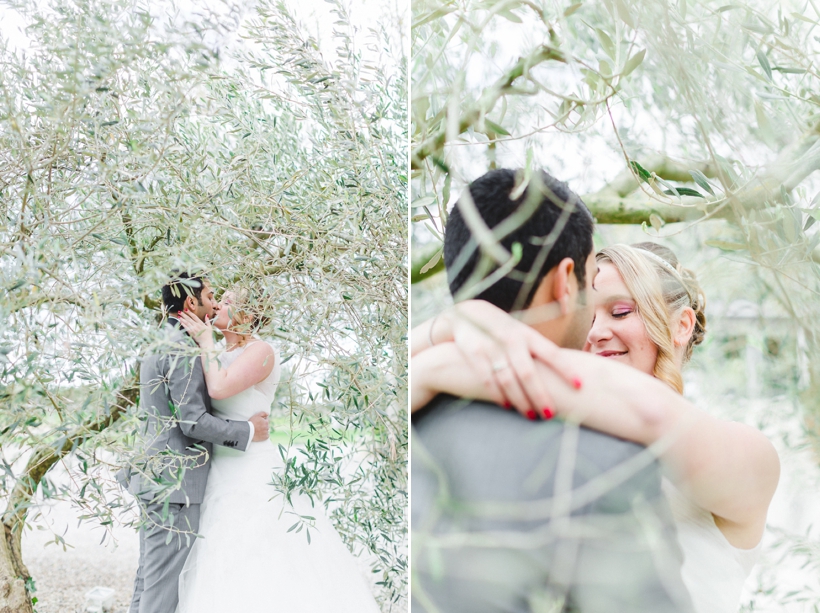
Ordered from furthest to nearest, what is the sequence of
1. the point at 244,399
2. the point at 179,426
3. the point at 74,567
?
the point at 74,567 → the point at 244,399 → the point at 179,426

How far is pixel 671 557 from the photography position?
89cm

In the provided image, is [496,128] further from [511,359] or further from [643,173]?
[511,359]

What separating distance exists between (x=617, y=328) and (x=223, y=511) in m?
1.50

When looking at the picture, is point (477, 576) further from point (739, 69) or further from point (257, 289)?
point (257, 289)

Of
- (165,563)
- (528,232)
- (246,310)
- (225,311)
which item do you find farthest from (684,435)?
(165,563)

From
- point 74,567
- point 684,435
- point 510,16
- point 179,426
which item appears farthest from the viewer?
point 74,567

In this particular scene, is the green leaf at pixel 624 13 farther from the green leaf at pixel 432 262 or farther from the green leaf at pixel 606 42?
the green leaf at pixel 432 262

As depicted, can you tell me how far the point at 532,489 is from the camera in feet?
3.06

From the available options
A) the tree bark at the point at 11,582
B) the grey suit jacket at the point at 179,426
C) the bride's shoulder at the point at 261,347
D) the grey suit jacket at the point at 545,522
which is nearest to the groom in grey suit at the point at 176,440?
the grey suit jacket at the point at 179,426

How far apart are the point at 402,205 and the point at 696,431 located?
1.21 metres

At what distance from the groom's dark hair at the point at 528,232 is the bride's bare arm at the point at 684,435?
136mm

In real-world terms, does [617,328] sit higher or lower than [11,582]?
higher

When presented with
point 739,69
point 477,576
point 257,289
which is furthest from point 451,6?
→ point 257,289

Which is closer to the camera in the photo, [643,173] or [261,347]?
[643,173]
